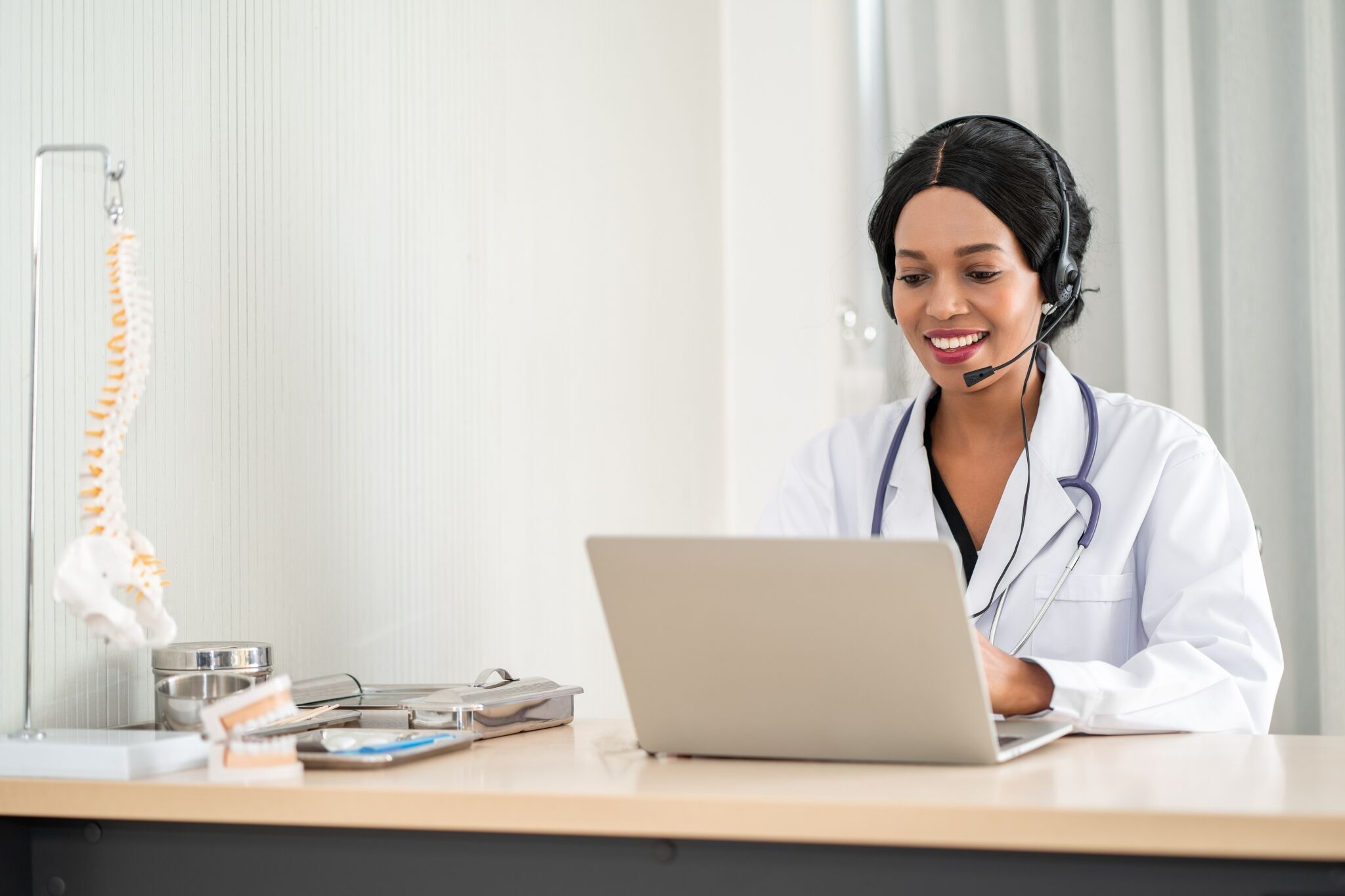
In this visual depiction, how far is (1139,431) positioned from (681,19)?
154cm

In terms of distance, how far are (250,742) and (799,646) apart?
382 millimetres

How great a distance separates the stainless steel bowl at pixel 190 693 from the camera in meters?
1.05

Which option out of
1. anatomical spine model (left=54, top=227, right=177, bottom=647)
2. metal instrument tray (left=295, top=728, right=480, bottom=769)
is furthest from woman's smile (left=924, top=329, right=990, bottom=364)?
anatomical spine model (left=54, top=227, right=177, bottom=647)

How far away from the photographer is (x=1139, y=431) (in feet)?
4.80

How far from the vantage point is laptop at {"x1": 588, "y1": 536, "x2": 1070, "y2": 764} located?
83 centimetres

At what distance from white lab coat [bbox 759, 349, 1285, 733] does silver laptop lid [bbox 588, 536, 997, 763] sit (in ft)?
0.80

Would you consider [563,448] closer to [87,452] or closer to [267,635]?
[267,635]

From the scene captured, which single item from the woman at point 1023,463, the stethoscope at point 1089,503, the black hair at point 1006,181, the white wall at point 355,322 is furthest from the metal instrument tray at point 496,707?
the black hair at point 1006,181

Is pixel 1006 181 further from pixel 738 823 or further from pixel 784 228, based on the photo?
pixel 784 228

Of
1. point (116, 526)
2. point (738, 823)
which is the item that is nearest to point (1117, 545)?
point (738, 823)

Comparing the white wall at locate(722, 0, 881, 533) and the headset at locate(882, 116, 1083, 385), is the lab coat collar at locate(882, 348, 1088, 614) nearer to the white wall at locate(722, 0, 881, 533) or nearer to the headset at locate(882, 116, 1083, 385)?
the headset at locate(882, 116, 1083, 385)

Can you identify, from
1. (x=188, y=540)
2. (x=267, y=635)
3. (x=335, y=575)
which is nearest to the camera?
(x=188, y=540)

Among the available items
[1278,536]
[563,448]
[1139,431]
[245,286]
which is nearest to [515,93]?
[563,448]

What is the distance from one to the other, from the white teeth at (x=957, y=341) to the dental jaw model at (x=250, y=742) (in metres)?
0.98
